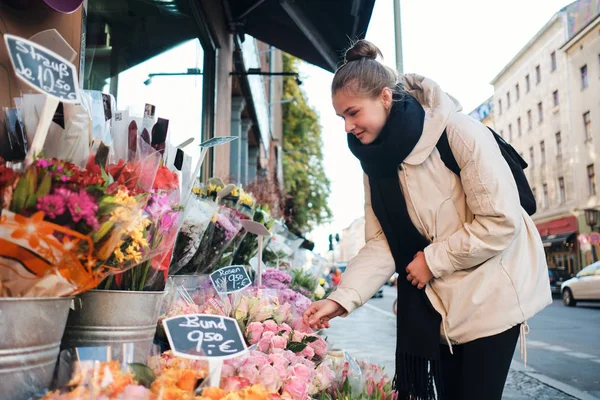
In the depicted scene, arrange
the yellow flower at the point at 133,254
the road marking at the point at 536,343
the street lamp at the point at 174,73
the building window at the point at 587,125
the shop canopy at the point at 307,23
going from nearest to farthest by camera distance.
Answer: the yellow flower at the point at 133,254 → the street lamp at the point at 174,73 → the shop canopy at the point at 307,23 → the road marking at the point at 536,343 → the building window at the point at 587,125

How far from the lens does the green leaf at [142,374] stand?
1265mm

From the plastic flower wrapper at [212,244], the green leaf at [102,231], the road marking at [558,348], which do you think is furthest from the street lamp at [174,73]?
the road marking at [558,348]

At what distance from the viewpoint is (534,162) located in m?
33.3

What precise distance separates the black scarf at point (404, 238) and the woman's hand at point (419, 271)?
64mm

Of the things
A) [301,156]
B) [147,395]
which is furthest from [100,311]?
[301,156]

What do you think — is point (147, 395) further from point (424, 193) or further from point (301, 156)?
point (301, 156)

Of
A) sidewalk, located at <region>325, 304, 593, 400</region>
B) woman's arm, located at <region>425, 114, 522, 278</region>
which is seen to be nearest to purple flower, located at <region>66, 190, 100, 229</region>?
woman's arm, located at <region>425, 114, 522, 278</region>

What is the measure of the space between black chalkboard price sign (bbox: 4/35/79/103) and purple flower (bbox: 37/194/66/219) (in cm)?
25

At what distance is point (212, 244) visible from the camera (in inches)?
103

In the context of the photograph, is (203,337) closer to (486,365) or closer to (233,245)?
(486,365)

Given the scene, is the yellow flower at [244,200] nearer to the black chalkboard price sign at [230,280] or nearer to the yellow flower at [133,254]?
the black chalkboard price sign at [230,280]

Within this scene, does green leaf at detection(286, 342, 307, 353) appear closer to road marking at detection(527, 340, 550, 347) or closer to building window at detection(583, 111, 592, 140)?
road marking at detection(527, 340, 550, 347)

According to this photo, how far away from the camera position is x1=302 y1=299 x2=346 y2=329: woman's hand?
214 cm

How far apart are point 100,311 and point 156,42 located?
138 inches
